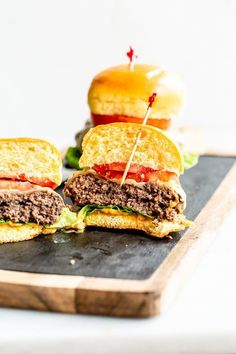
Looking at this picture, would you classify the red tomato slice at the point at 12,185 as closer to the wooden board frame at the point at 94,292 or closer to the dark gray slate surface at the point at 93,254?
the dark gray slate surface at the point at 93,254

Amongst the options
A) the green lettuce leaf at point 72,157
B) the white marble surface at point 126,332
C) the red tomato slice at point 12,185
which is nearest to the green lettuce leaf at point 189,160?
the green lettuce leaf at point 72,157

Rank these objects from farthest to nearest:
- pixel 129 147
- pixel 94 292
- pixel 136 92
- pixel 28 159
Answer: pixel 136 92, pixel 129 147, pixel 28 159, pixel 94 292

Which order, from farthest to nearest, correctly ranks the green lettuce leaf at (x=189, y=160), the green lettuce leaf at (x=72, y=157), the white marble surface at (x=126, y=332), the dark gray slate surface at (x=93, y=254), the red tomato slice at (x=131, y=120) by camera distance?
the green lettuce leaf at (x=72, y=157), the green lettuce leaf at (x=189, y=160), the red tomato slice at (x=131, y=120), the dark gray slate surface at (x=93, y=254), the white marble surface at (x=126, y=332)

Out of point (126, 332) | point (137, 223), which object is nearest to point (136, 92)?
point (137, 223)

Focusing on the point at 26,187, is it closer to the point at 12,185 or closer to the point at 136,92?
the point at 12,185

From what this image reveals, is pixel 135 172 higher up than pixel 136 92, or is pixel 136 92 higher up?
pixel 136 92

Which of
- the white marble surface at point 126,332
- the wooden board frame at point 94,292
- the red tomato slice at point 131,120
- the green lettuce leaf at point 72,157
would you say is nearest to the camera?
the white marble surface at point 126,332

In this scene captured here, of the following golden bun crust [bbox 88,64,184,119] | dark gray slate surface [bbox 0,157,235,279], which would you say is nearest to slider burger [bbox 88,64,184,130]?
golden bun crust [bbox 88,64,184,119]
